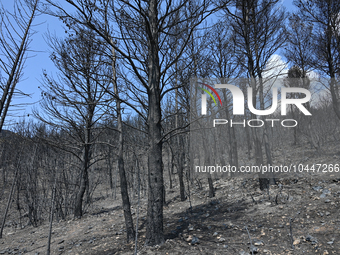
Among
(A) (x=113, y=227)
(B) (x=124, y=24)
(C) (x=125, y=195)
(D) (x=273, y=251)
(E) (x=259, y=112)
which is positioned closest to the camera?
(D) (x=273, y=251)

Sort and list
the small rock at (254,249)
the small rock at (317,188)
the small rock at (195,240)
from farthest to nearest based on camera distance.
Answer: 1. the small rock at (317,188)
2. the small rock at (195,240)
3. the small rock at (254,249)

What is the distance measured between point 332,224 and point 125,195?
4475mm

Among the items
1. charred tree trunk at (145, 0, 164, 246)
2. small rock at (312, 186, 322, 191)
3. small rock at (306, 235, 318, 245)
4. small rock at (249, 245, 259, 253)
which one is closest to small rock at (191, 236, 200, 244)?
charred tree trunk at (145, 0, 164, 246)

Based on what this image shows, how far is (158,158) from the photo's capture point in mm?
4582

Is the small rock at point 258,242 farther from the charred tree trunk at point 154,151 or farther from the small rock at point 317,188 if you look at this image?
the small rock at point 317,188

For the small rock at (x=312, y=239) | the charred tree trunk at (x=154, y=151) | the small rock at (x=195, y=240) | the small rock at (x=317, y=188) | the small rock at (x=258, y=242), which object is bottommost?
the small rock at (x=195, y=240)

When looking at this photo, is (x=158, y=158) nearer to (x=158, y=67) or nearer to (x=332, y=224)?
(x=158, y=67)

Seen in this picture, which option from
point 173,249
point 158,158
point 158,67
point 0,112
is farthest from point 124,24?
point 173,249

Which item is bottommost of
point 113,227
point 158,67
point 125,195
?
point 113,227

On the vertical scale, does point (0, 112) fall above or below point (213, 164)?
above

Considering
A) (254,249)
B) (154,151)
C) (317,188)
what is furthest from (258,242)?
(317,188)

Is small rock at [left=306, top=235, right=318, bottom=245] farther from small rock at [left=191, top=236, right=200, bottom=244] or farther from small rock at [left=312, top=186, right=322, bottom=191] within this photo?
small rock at [left=312, top=186, right=322, bottom=191]

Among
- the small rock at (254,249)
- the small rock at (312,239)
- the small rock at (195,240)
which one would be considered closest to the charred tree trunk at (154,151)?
the small rock at (195,240)

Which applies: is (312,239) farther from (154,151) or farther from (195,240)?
(154,151)
